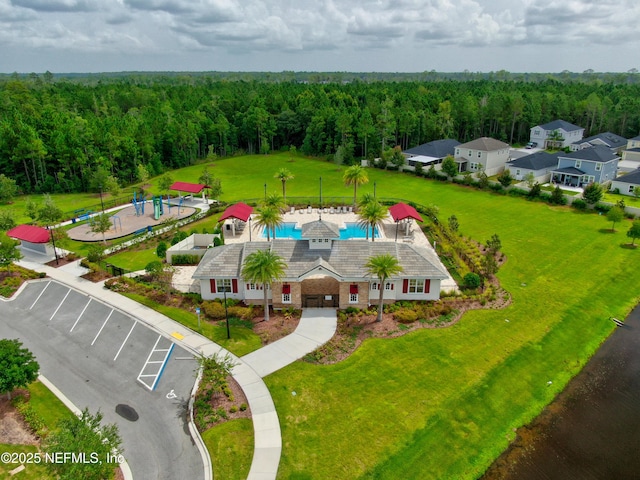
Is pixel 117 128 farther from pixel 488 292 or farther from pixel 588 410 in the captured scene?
pixel 588 410

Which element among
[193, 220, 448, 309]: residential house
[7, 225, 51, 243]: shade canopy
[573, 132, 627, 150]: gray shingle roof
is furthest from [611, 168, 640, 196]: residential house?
[7, 225, 51, 243]: shade canopy

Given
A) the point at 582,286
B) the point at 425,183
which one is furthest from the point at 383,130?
the point at 582,286

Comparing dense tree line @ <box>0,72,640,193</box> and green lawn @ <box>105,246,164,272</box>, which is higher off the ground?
Result: dense tree line @ <box>0,72,640,193</box>

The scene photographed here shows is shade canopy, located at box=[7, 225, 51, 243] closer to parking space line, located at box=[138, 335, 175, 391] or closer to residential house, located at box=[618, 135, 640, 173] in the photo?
parking space line, located at box=[138, 335, 175, 391]

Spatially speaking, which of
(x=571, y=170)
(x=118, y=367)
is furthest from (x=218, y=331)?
(x=571, y=170)

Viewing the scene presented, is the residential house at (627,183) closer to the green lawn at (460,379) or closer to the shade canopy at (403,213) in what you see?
the green lawn at (460,379)

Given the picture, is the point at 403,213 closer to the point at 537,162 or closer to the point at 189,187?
the point at 189,187
